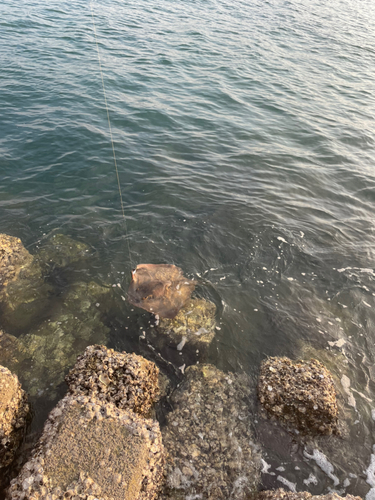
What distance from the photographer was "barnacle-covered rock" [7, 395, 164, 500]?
307 centimetres

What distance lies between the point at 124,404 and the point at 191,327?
6.96ft

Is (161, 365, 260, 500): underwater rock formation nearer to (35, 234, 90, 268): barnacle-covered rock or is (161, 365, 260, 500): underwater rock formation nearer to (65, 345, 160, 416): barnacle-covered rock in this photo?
(65, 345, 160, 416): barnacle-covered rock

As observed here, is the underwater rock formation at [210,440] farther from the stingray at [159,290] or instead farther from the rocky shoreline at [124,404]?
the stingray at [159,290]

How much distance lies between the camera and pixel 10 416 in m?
3.86

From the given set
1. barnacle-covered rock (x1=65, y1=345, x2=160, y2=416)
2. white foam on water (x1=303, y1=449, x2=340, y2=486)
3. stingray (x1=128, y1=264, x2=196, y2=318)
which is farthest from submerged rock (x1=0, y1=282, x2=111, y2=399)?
white foam on water (x1=303, y1=449, x2=340, y2=486)

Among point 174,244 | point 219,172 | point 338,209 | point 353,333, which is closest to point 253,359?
point 353,333

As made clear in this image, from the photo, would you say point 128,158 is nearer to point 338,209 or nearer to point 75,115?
point 75,115

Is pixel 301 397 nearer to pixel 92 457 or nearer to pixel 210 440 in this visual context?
pixel 210 440

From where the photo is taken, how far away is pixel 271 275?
7.20 meters

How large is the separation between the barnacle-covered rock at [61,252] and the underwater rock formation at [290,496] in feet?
18.1

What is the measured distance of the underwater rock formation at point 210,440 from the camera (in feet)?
13.2

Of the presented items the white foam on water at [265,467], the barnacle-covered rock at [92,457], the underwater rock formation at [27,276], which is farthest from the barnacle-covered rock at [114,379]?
the underwater rock formation at [27,276]

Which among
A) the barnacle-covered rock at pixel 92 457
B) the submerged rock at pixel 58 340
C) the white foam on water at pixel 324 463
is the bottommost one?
the submerged rock at pixel 58 340

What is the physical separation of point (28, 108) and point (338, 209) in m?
11.7
